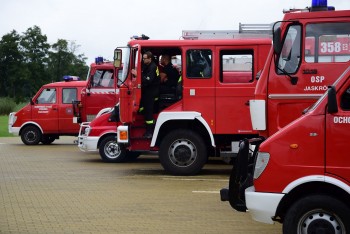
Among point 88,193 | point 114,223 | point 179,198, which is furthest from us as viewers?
point 88,193

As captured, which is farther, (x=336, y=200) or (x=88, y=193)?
(x=88, y=193)

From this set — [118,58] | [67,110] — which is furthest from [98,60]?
[118,58]

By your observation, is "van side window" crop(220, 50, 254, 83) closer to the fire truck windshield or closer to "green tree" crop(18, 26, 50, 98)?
the fire truck windshield

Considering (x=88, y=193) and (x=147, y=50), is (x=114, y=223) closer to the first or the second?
(x=88, y=193)

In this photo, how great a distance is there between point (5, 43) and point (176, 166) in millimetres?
86099

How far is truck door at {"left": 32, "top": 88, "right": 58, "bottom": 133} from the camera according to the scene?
86.2ft

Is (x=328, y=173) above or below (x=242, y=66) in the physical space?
below

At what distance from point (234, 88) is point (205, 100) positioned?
25.4 inches

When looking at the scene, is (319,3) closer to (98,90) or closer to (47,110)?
(98,90)

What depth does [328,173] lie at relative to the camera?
775cm

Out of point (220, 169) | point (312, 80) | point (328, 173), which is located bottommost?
point (220, 169)

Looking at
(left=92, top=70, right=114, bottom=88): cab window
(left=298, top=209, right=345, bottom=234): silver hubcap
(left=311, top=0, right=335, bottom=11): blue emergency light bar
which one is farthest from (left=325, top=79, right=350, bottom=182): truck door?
(left=92, top=70, right=114, bottom=88): cab window

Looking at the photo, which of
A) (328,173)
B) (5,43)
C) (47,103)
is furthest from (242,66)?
(5,43)

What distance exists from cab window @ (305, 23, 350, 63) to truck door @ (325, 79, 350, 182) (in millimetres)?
3957
